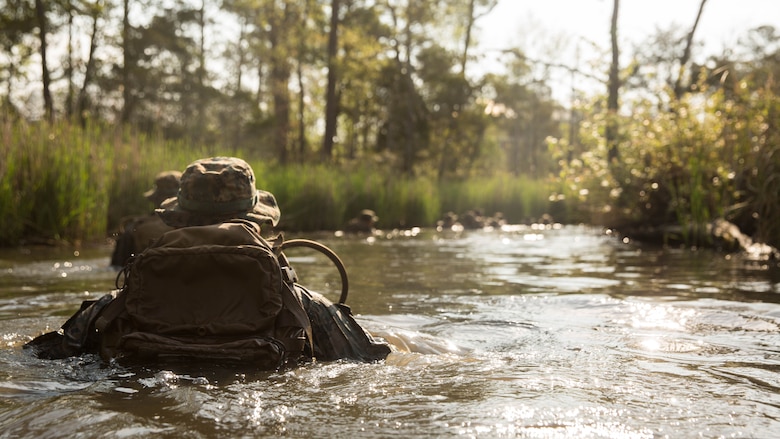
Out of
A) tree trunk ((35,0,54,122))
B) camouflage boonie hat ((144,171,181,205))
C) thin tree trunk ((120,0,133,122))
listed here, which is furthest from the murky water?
thin tree trunk ((120,0,133,122))

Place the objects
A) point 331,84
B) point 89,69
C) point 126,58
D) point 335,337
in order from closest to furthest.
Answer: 1. point 335,337
2. point 331,84
3. point 89,69
4. point 126,58

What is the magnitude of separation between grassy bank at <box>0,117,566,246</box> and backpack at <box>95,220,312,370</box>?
7.93 metres

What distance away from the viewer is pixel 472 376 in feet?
13.3

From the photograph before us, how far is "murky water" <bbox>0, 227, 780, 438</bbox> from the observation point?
313cm

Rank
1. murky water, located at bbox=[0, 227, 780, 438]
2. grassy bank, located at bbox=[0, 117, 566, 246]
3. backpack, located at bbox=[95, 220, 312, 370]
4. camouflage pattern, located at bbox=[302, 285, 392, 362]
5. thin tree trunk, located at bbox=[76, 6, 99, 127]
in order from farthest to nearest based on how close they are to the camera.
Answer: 1. thin tree trunk, located at bbox=[76, 6, 99, 127]
2. grassy bank, located at bbox=[0, 117, 566, 246]
3. camouflage pattern, located at bbox=[302, 285, 392, 362]
4. backpack, located at bbox=[95, 220, 312, 370]
5. murky water, located at bbox=[0, 227, 780, 438]

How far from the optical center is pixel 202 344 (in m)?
3.79

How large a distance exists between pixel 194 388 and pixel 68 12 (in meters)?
29.0

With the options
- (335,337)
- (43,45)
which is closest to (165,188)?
(335,337)

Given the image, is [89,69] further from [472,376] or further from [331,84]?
[472,376]

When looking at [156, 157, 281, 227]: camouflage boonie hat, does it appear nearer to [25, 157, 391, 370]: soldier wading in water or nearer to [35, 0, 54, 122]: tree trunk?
[25, 157, 391, 370]: soldier wading in water

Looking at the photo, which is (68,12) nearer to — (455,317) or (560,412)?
(455,317)

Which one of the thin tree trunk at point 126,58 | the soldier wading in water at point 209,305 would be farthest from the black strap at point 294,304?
the thin tree trunk at point 126,58

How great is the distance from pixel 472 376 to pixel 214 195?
1.60 metres

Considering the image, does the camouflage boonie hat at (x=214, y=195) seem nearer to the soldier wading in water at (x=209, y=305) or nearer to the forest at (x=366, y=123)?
the soldier wading in water at (x=209, y=305)
